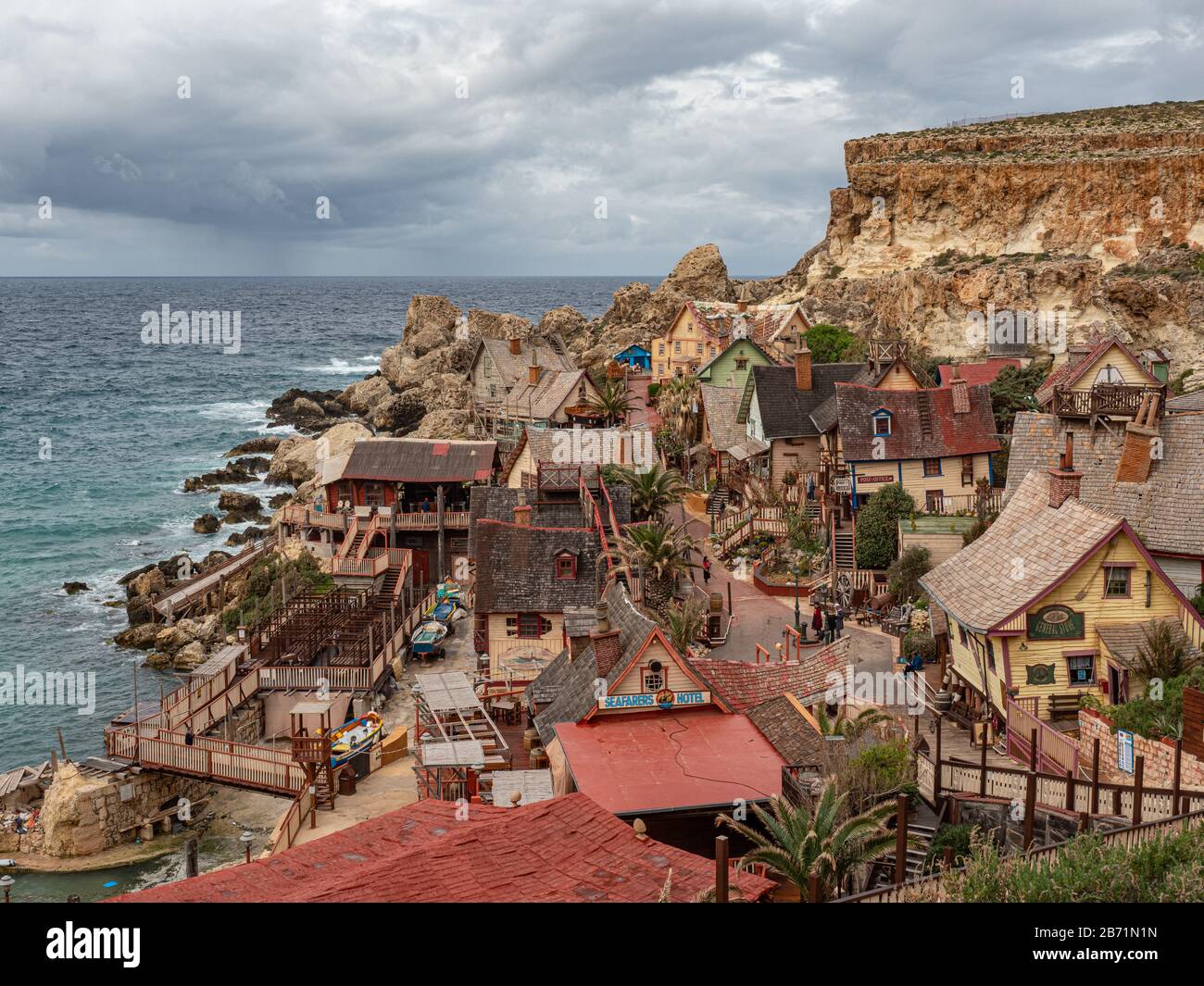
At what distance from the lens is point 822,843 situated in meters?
17.4

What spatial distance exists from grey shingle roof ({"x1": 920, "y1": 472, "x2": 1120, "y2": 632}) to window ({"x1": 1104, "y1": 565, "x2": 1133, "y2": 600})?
905 millimetres

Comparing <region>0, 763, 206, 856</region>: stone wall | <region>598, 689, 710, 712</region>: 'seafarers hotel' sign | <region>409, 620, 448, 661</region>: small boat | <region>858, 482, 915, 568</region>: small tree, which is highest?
<region>858, 482, 915, 568</region>: small tree

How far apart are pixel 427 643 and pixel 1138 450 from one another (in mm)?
24709

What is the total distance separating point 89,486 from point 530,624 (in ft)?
198

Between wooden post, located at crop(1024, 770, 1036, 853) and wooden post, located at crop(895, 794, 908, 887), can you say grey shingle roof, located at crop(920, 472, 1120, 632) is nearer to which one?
wooden post, located at crop(1024, 770, 1036, 853)

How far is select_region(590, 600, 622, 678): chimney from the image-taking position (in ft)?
88.9

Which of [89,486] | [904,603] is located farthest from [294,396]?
[904,603]

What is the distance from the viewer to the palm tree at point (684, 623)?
1329 inches

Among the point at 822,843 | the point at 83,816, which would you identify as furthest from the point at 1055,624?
the point at 83,816

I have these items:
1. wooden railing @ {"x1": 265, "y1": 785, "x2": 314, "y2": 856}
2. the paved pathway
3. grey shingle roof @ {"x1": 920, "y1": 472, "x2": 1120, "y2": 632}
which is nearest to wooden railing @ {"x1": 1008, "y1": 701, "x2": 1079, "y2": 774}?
grey shingle roof @ {"x1": 920, "y1": 472, "x2": 1120, "y2": 632}

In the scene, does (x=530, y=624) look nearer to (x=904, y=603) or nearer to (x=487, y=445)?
(x=904, y=603)

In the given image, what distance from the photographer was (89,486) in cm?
8675

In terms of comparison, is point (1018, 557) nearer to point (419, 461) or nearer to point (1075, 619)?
point (1075, 619)

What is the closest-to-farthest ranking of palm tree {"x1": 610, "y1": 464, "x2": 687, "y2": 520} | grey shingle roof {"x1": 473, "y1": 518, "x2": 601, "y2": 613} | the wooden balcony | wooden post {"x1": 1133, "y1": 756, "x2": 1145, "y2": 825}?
wooden post {"x1": 1133, "y1": 756, "x2": 1145, "y2": 825} < the wooden balcony < grey shingle roof {"x1": 473, "y1": 518, "x2": 601, "y2": 613} < palm tree {"x1": 610, "y1": 464, "x2": 687, "y2": 520}
